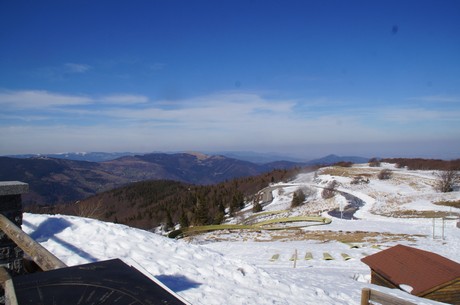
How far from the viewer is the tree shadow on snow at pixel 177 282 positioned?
6939mm

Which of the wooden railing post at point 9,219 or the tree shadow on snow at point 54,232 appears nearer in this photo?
the wooden railing post at point 9,219

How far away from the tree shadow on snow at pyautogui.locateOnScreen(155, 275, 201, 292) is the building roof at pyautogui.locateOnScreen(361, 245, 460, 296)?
7.67 meters

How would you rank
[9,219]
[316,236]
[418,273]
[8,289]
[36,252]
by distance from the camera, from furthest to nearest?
[316,236], [418,273], [9,219], [36,252], [8,289]

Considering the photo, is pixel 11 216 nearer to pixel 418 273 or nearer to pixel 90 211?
pixel 418 273

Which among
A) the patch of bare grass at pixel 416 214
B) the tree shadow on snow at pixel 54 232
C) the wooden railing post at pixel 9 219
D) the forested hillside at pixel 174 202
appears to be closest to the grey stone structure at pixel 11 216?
the wooden railing post at pixel 9 219

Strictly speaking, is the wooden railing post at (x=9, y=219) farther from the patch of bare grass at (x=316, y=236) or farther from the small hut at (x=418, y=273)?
the patch of bare grass at (x=316, y=236)

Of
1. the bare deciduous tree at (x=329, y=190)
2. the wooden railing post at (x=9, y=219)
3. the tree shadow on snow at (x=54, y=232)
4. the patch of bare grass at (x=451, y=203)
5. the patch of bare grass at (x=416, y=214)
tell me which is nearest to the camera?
the wooden railing post at (x=9, y=219)

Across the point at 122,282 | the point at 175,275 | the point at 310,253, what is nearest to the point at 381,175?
the point at 310,253

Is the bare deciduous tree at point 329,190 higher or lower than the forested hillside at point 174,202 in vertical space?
higher

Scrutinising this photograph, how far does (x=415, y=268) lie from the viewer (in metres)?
11.7

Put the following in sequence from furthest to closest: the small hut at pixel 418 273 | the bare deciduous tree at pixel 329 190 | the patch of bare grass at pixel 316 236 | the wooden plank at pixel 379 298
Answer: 1. the bare deciduous tree at pixel 329 190
2. the patch of bare grass at pixel 316 236
3. the small hut at pixel 418 273
4. the wooden plank at pixel 379 298

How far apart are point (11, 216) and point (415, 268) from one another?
1230cm

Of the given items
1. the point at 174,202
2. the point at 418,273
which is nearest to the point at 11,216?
the point at 418,273

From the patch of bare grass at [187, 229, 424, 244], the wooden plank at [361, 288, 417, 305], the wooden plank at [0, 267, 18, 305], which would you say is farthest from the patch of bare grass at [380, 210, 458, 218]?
the wooden plank at [0, 267, 18, 305]
